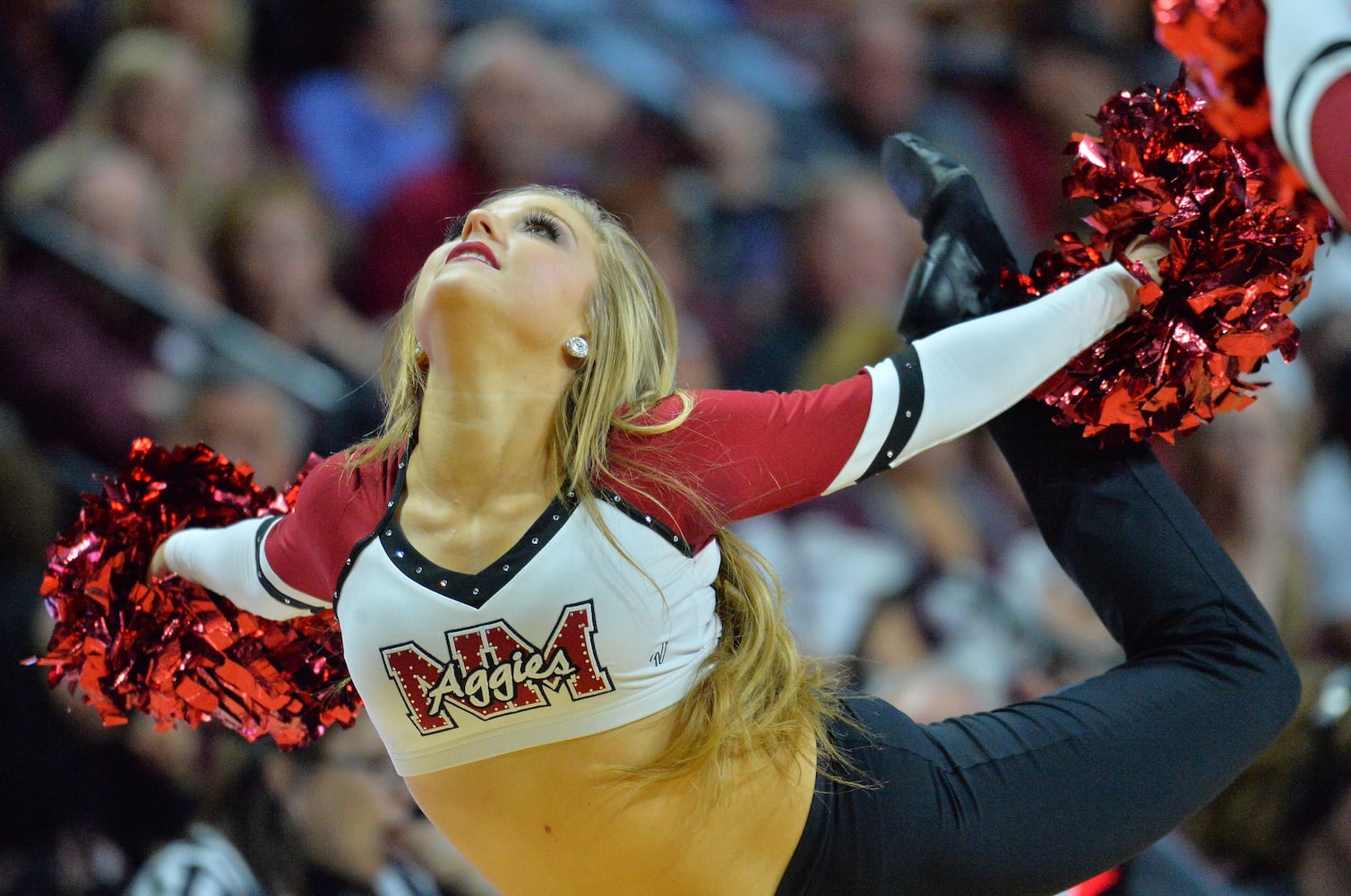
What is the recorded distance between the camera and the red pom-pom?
1.93 meters

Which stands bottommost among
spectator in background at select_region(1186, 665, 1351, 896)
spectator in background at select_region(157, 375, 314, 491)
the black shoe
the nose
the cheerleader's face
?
spectator in background at select_region(1186, 665, 1351, 896)

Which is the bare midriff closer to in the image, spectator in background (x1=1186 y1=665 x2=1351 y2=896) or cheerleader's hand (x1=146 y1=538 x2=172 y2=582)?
cheerleader's hand (x1=146 y1=538 x2=172 y2=582)

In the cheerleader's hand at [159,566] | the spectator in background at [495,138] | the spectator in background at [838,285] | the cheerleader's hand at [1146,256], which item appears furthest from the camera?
the spectator in background at [838,285]

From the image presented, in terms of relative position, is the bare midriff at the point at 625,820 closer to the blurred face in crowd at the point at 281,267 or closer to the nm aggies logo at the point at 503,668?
the nm aggies logo at the point at 503,668

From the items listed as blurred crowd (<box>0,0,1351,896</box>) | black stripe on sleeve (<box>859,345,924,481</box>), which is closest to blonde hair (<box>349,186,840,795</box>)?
black stripe on sleeve (<box>859,345,924,481</box>)

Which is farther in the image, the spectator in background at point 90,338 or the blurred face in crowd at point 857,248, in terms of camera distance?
the blurred face in crowd at point 857,248

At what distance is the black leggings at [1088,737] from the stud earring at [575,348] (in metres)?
0.59

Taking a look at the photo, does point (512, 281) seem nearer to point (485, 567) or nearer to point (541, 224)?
point (541, 224)

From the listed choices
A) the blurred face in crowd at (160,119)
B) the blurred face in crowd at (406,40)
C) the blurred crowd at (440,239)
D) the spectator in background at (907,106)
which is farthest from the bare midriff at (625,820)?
the spectator in background at (907,106)

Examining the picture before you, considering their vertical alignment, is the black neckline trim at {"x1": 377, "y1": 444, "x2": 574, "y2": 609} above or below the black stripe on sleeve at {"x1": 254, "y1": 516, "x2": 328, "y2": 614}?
above

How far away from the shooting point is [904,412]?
161 centimetres

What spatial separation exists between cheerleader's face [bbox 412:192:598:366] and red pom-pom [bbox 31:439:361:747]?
1.65ft

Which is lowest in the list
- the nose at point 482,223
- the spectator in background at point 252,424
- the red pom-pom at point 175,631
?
the spectator in background at point 252,424

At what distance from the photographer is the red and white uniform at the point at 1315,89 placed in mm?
1092
